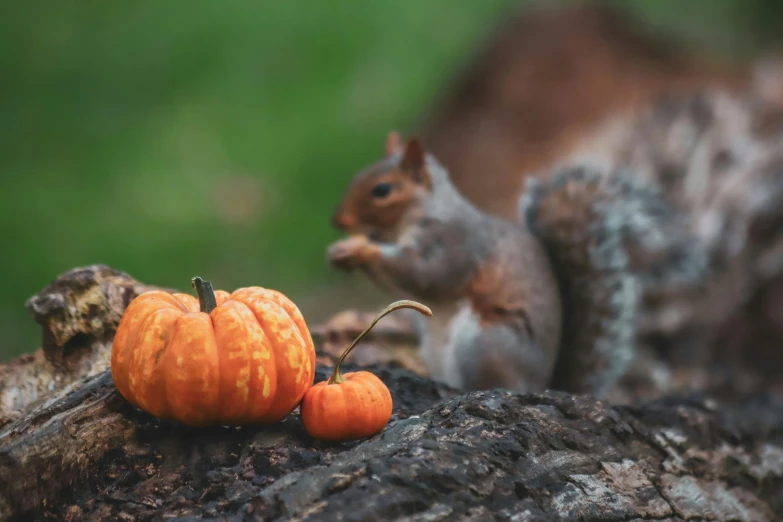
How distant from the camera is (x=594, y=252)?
7.46ft

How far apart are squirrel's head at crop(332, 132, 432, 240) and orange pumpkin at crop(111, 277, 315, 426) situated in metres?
1.13

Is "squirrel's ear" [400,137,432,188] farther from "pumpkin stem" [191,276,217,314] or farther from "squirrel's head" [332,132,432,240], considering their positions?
"pumpkin stem" [191,276,217,314]

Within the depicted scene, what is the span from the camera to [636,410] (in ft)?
5.56

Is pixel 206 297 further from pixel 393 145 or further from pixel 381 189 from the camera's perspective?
pixel 393 145

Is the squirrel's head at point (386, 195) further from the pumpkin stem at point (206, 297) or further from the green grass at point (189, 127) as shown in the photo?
the green grass at point (189, 127)

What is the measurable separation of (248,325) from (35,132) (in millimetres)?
4040

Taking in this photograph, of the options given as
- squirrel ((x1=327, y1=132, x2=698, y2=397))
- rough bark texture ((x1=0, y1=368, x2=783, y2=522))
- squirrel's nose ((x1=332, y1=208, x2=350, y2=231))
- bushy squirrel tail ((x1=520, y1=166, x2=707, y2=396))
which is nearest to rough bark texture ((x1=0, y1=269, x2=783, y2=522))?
rough bark texture ((x1=0, y1=368, x2=783, y2=522))

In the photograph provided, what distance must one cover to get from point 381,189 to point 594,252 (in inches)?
26.7

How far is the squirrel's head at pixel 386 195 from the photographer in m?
2.36

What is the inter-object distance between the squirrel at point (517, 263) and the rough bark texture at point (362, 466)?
22.5 inches

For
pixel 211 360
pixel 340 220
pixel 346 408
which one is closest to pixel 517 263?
pixel 340 220

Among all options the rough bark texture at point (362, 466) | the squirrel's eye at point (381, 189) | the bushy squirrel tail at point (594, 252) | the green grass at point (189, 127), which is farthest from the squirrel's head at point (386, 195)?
the green grass at point (189, 127)

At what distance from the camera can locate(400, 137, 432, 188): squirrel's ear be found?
2.30 m

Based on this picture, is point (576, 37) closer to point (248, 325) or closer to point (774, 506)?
point (774, 506)
